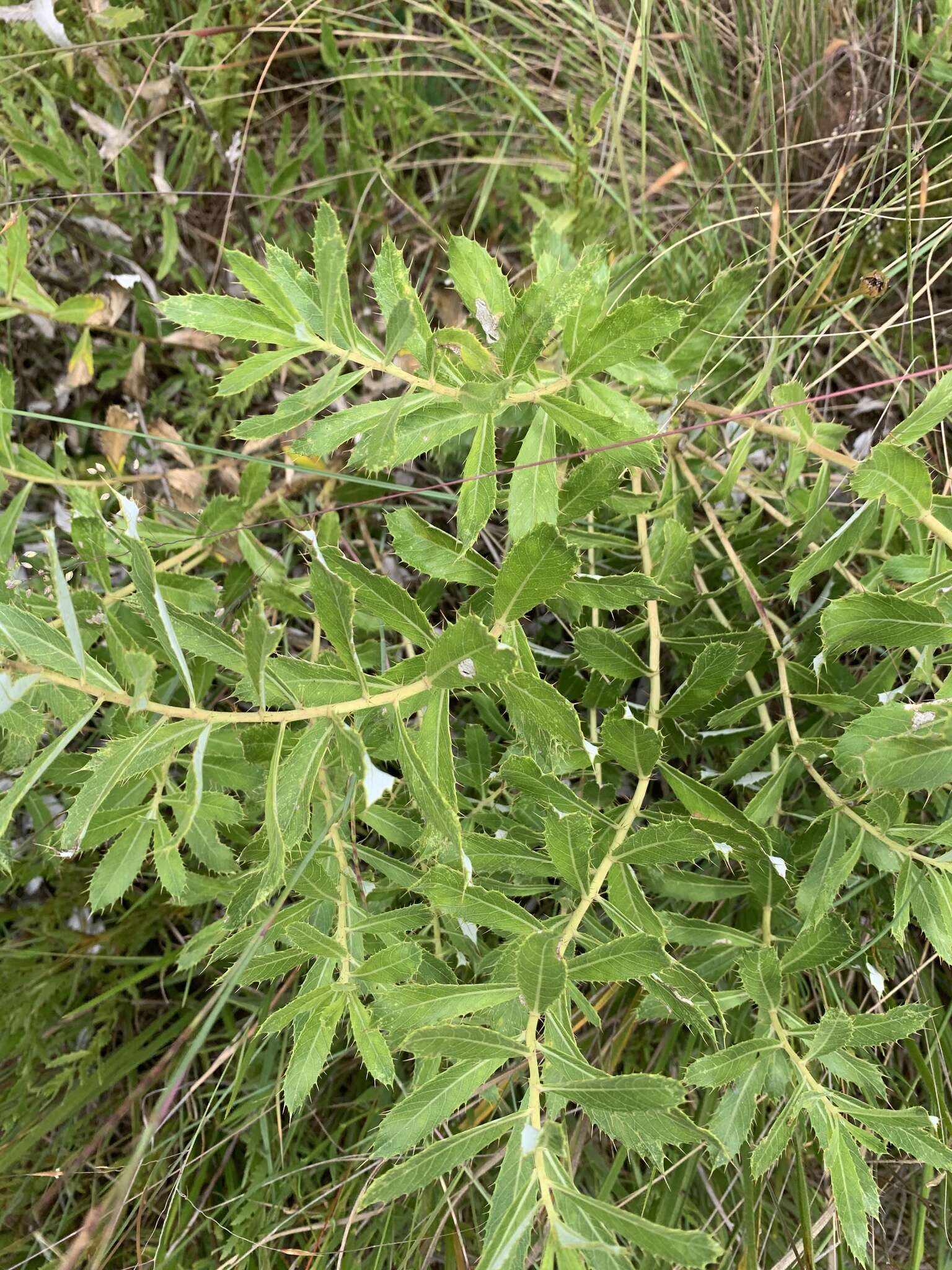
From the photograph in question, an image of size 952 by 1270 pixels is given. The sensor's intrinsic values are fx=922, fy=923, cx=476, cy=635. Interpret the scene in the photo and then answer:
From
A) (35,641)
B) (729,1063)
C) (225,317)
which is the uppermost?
→ (225,317)

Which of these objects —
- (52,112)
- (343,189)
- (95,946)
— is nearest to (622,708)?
(95,946)

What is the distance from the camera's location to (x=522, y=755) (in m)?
1.44

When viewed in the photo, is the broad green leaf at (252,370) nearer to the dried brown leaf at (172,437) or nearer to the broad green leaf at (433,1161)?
the broad green leaf at (433,1161)

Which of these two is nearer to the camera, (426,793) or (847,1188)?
(426,793)

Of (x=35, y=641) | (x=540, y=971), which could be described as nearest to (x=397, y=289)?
(x=35, y=641)

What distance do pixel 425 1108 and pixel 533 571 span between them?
69cm

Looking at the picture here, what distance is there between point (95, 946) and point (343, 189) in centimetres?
215

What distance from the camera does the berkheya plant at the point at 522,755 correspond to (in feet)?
3.67

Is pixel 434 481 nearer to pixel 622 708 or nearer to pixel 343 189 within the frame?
pixel 343 189

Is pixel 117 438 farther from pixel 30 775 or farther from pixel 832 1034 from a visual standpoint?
pixel 832 1034

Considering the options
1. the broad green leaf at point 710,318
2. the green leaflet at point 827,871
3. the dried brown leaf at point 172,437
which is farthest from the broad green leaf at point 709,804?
the dried brown leaf at point 172,437

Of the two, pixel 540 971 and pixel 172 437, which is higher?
pixel 172 437

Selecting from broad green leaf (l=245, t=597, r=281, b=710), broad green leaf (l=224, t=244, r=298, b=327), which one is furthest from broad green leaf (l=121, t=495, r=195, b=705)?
broad green leaf (l=224, t=244, r=298, b=327)

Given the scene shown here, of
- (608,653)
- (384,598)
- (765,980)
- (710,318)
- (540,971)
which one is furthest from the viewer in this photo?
(710,318)
